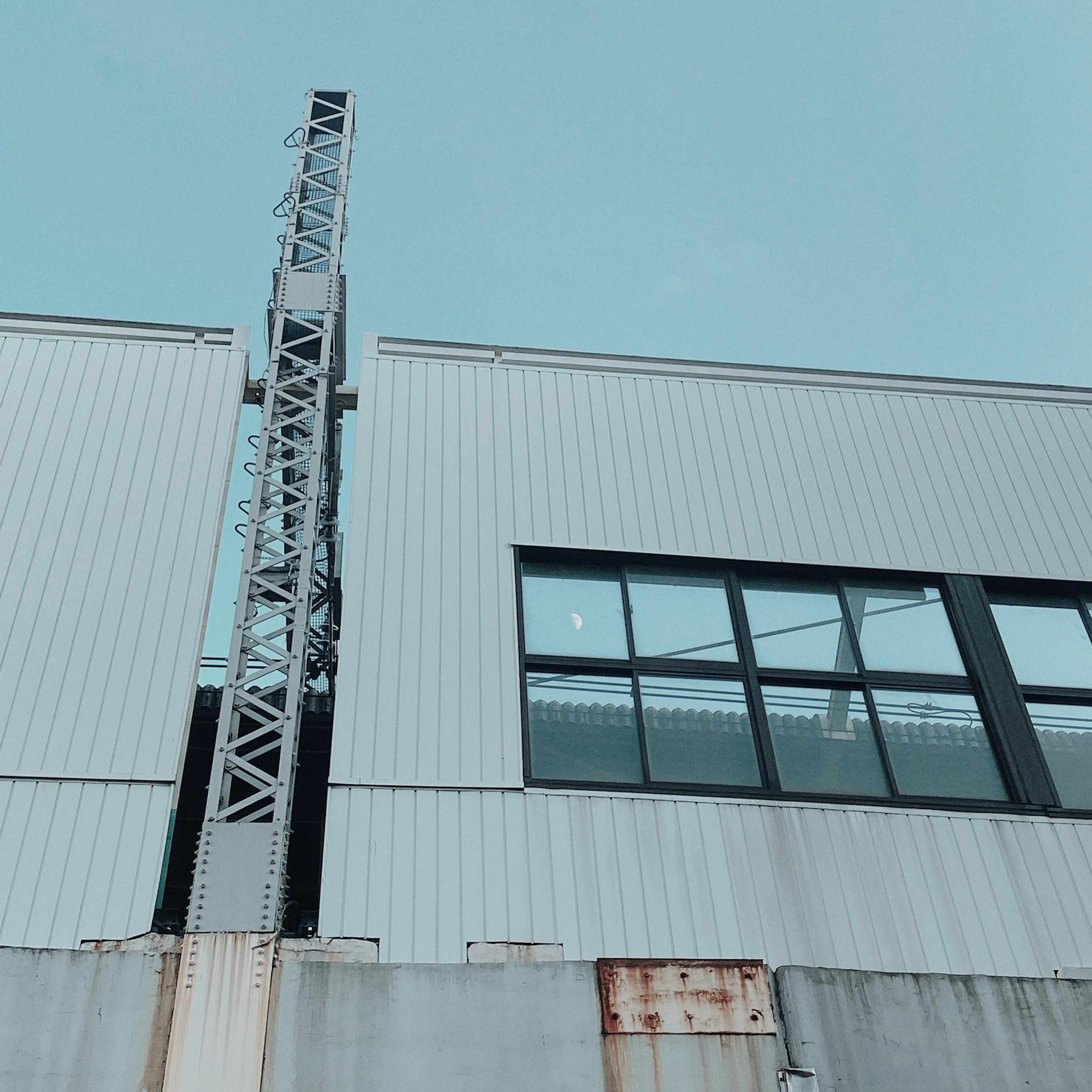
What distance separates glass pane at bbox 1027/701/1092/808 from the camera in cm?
1031

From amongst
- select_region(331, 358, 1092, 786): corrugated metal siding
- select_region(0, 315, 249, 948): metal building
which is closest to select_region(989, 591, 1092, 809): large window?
select_region(331, 358, 1092, 786): corrugated metal siding

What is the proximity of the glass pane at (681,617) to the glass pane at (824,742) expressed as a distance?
2.28ft

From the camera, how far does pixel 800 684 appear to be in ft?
34.9

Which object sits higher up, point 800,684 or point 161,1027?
point 800,684

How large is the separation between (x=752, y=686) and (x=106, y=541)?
21.3 ft

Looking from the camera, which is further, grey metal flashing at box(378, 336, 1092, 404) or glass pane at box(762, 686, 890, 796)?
grey metal flashing at box(378, 336, 1092, 404)

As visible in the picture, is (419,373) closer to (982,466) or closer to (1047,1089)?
(982,466)

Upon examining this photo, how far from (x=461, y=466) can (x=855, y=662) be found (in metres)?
4.57

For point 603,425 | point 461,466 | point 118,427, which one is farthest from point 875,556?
point 118,427

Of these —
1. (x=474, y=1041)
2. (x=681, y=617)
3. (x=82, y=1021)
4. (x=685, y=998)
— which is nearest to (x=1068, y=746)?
(x=681, y=617)

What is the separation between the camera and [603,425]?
1262 centimetres

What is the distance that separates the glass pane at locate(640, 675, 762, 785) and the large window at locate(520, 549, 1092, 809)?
0.05 ft

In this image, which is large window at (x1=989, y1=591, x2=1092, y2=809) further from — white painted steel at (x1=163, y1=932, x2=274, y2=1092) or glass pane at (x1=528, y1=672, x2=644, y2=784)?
white painted steel at (x1=163, y1=932, x2=274, y2=1092)

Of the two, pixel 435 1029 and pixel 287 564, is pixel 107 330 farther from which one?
pixel 435 1029
